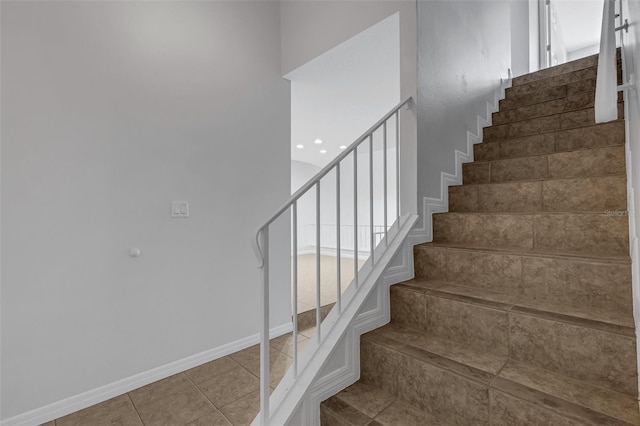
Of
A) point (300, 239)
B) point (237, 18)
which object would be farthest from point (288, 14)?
point (300, 239)

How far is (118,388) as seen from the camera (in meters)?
1.83

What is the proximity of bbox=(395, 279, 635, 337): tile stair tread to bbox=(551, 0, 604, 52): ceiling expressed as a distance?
19.5 feet

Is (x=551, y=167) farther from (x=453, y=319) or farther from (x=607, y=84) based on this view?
(x=453, y=319)

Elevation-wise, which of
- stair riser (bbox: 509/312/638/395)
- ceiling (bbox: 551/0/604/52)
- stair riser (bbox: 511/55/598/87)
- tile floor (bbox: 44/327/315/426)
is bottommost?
tile floor (bbox: 44/327/315/426)

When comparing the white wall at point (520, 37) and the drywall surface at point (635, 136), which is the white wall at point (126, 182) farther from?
the white wall at point (520, 37)

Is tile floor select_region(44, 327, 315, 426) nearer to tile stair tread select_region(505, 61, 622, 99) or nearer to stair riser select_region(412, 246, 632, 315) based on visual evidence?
stair riser select_region(412, 246, 632, 315)

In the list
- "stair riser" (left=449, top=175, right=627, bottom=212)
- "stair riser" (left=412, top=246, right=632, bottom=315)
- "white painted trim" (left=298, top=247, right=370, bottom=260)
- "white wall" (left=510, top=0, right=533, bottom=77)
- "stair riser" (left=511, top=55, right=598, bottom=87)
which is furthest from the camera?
"white painted trim" (left=298, top=247, right=370, bottom=260)

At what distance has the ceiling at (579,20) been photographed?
4848mm

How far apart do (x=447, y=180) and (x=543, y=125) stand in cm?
97

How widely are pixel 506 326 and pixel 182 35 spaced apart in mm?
2699

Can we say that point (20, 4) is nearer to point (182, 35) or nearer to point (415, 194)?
point (182, 35)

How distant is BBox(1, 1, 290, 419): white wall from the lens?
5.15 ft

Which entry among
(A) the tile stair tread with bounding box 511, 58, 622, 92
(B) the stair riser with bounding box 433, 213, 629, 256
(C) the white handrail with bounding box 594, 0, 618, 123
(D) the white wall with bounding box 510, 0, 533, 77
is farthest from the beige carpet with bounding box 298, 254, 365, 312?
(D) the white wall with bounding box 510, 0, 533, 77

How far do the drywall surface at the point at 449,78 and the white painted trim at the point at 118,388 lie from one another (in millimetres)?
1900
